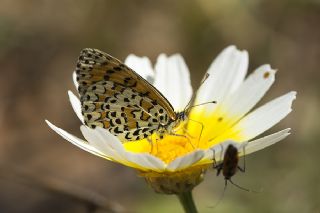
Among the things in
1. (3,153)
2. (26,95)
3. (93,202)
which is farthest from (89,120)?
(26,95)

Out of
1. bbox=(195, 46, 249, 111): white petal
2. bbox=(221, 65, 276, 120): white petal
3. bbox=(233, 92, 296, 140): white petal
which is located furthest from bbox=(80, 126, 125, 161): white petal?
bbox=(195, 46, 249, 111): white petal

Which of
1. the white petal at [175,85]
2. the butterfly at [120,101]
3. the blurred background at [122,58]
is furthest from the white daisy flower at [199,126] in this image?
the blurred background at [122,58]

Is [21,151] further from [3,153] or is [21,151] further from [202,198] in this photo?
[202,198]

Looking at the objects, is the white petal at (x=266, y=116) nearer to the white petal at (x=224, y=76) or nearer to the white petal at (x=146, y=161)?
the white petal at (x=224, y=76)

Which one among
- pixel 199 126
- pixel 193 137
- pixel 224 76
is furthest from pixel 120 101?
pixel 224 76

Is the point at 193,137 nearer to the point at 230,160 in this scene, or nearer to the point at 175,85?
the point at 175,85

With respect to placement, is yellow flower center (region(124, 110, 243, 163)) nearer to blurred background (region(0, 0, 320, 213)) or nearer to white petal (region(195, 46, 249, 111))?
white petal (region(195, 46, 249, 111))
